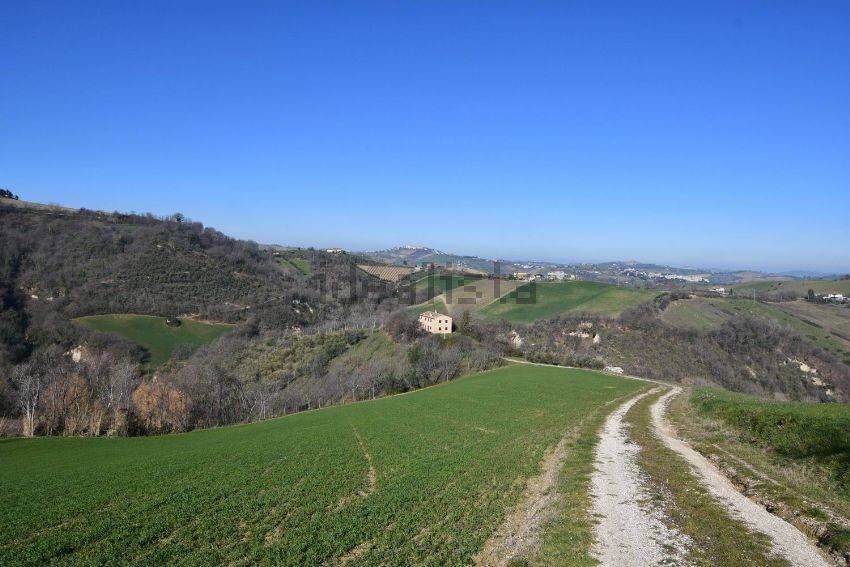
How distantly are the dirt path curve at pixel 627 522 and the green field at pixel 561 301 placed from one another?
95751 millimetres

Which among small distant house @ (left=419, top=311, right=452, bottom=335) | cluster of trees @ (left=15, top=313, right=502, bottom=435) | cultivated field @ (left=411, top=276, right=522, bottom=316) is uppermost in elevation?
cultivated field @ (left=411, top=276, right=522, bottom=316)

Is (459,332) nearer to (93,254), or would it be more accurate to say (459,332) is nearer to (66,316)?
(66,316)

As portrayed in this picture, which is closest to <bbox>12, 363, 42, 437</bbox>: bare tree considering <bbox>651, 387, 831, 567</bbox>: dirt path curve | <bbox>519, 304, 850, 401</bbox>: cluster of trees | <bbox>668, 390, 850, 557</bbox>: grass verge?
<bbox>651, 387, 831, 567</bbox>: dirt path curve

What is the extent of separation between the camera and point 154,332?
378 feet

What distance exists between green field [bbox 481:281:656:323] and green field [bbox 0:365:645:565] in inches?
3229

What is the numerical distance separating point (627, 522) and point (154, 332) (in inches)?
4938

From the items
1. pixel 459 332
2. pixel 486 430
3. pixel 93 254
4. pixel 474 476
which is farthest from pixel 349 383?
pixel 93 254

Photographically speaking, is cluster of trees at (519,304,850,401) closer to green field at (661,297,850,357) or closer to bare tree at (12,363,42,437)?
green field at (661,297,850,357)

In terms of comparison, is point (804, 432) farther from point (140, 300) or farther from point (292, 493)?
point (140, 300)

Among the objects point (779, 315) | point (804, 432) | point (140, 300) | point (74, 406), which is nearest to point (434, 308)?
point (140, 300)

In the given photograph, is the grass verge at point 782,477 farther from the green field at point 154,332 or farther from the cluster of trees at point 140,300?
the green field at point 154,332

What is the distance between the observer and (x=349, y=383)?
73062 mm

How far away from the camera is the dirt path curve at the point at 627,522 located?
11.8 metres

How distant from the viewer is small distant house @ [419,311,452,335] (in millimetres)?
111206
